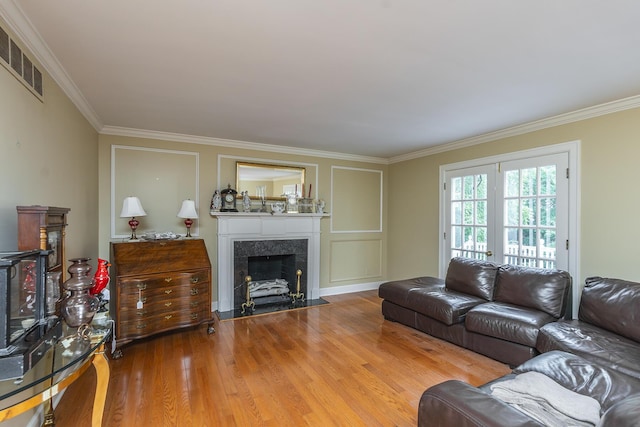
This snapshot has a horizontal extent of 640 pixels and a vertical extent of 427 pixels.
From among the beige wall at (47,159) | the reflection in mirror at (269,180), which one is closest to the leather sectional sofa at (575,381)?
the beige wall at (47,159)

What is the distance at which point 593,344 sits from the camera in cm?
222

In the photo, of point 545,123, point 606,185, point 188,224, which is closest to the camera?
point 606,185

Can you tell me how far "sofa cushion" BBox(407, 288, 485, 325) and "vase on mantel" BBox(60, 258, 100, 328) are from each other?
294 cm

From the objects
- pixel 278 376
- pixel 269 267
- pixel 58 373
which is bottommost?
pixel 278 376

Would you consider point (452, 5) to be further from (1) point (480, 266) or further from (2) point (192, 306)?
(2) point (192, 306)

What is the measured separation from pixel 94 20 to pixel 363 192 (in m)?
4.38

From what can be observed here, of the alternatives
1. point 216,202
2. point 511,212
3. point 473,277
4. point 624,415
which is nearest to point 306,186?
point 216,202

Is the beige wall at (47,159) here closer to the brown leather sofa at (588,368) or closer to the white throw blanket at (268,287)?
the white throw blanket at (268,287)

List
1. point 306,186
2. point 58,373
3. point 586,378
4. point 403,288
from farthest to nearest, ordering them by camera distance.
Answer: point 306,186, point 403,288, point 586,378, point 58,373

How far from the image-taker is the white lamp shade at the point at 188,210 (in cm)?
378

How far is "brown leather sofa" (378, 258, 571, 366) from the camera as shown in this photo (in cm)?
270

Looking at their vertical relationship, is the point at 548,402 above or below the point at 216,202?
below

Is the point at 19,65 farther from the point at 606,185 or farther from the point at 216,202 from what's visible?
the point at 606,185

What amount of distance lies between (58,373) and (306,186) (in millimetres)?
4053
